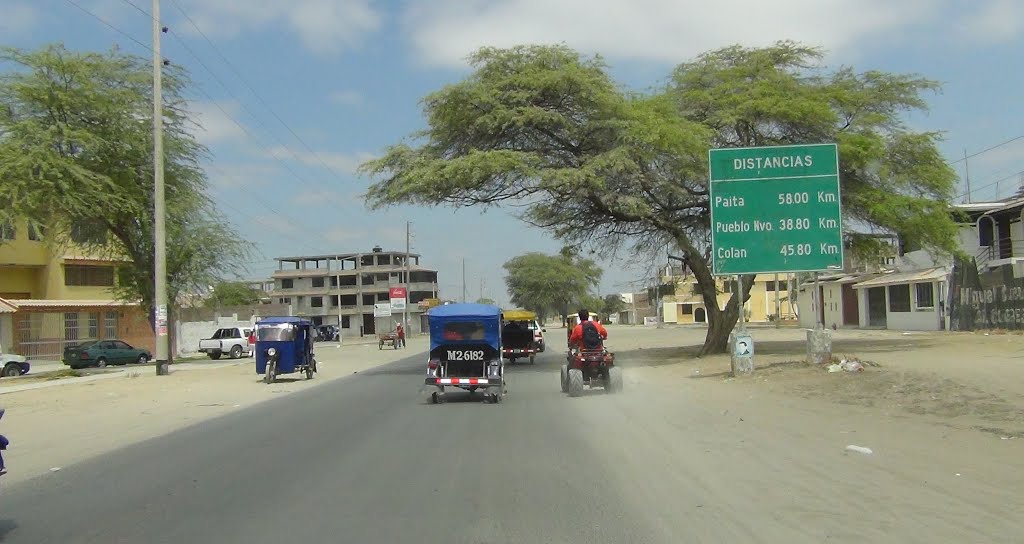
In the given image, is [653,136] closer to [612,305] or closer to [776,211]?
[776,211]

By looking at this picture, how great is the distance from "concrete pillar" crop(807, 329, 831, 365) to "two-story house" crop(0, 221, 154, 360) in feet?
118

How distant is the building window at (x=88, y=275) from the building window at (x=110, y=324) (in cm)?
227

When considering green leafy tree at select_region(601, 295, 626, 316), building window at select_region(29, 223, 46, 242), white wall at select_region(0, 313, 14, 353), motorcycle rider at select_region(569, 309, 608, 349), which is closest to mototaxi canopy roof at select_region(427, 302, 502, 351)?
motorcycle rider at select_region(569, 309, 608, 349)

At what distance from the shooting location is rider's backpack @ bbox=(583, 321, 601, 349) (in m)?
18.5

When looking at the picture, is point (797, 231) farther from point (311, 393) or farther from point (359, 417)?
point (311, 393)

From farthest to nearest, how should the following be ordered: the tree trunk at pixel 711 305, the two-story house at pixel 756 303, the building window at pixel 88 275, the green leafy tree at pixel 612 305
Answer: the green leafy tree at pixel 612 305
the two-story house at pixel 756 303
the building window at pixel 88 275
the tree trunk at pixel 711 305

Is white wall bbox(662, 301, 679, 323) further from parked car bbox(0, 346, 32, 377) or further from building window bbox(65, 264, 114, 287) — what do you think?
parked car bbox(0, 346, 32, 377)

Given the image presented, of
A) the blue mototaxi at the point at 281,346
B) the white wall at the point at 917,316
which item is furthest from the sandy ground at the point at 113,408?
the white wall at the point at 917,316

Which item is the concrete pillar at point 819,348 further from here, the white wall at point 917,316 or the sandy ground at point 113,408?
the white wall at point 917,316

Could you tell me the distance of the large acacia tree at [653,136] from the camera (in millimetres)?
26672

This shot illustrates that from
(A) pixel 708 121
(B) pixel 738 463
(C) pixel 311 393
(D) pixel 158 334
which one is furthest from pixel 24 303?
(B) pixel 738 463

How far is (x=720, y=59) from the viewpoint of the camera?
2991 cm

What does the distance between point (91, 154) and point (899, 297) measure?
1652 inches

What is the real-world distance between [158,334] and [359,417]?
18.0 meters
